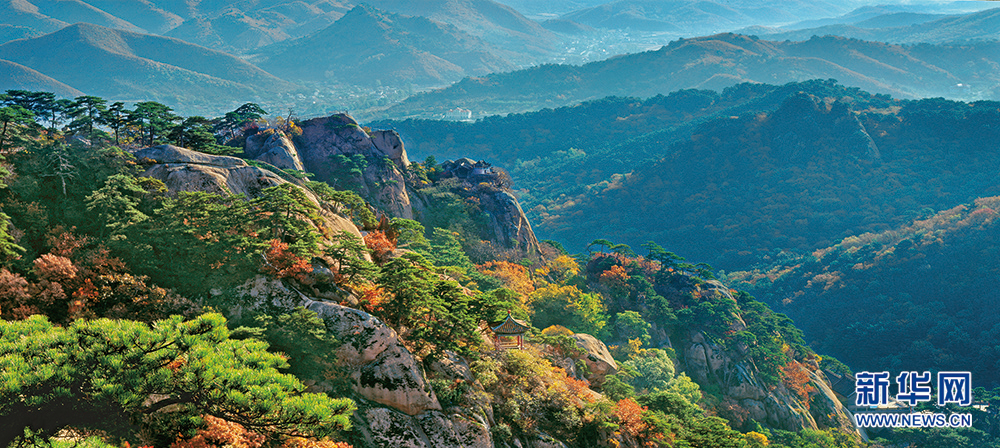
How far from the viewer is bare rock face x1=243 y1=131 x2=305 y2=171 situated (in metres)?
50.8

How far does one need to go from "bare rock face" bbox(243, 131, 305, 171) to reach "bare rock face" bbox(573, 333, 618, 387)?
30.1 meters

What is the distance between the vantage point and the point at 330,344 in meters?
21.8

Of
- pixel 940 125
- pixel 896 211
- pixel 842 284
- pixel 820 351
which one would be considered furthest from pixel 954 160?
pixel 820 351

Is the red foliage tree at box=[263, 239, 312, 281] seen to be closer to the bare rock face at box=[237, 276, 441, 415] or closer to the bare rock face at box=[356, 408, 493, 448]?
the bare rock face at box=[237, 276, 441, 415]

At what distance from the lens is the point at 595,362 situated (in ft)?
124

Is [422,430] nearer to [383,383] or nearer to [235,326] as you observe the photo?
[383,383]

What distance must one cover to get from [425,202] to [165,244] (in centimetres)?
4374

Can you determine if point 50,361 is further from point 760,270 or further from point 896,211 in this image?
point 896,211

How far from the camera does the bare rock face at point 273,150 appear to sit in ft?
167

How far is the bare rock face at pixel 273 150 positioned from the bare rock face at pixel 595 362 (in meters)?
30.1

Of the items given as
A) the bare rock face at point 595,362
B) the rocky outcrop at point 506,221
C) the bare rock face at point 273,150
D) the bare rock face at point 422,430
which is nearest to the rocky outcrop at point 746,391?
the rocky outcrop at point 506,221

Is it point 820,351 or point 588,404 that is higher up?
point 588,404

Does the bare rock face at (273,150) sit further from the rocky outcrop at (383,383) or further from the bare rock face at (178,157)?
the rocky outcrop at (383,383)

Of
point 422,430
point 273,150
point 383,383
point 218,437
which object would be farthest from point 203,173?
point 273,150
